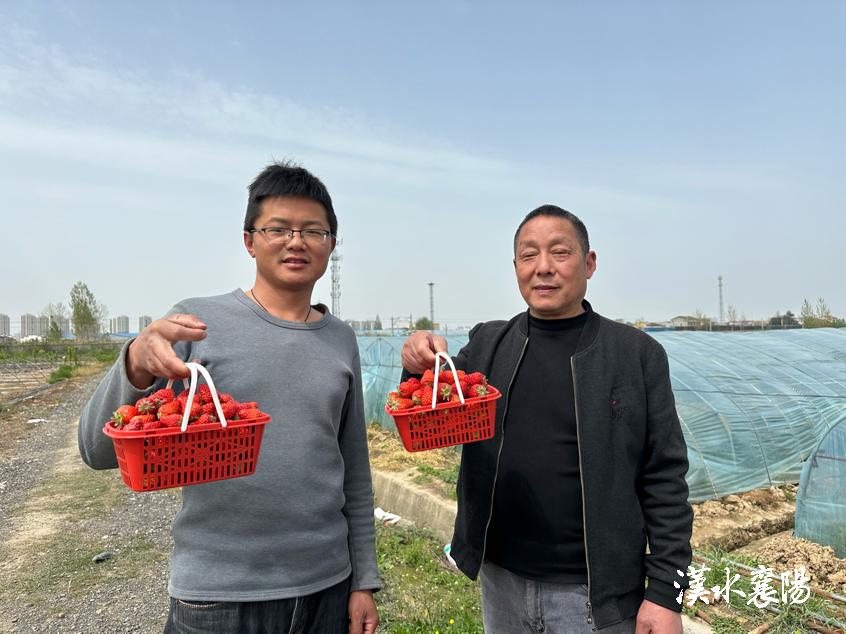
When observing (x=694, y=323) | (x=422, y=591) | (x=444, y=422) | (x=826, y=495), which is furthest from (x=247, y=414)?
(x=694, y=323)

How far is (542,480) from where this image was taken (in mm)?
1959

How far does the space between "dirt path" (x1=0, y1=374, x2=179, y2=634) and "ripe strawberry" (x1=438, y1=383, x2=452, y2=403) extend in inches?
139

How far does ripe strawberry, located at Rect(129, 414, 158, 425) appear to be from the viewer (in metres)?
1.38

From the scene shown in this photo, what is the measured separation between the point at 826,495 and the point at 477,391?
16.9 feet

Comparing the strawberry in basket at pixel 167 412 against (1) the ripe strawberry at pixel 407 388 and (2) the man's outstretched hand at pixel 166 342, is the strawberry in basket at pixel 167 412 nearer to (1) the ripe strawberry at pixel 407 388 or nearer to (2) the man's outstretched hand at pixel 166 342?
(2) the man's outstretched hand at pixel 166 342

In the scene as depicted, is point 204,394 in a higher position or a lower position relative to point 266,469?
higher

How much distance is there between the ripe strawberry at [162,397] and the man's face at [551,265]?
4.09ft

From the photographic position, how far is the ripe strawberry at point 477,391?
1930 mm

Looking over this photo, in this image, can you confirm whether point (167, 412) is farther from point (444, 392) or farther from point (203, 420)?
point (444, 392)

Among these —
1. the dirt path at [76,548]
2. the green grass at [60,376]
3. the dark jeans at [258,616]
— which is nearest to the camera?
the dark jeans at [258,616]

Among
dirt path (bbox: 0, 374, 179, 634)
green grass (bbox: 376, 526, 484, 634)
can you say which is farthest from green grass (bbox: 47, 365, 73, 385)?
green grass (bbox: 376, 526, 484, 634)

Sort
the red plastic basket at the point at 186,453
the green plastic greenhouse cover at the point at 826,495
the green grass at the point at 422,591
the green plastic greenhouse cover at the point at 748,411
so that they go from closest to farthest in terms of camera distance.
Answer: the red plastic basket at the point at 186,453 < the green grass at the point at 422,591 < the green plastic greenhouse cover at the point at 826,495 < the green plastic greenhouse cover at the point at 748,411

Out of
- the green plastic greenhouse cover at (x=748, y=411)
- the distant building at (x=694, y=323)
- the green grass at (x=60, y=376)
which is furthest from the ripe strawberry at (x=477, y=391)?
the distant building at (x=694, y=323)

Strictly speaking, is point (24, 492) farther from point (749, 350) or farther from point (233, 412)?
point (749, 350)
